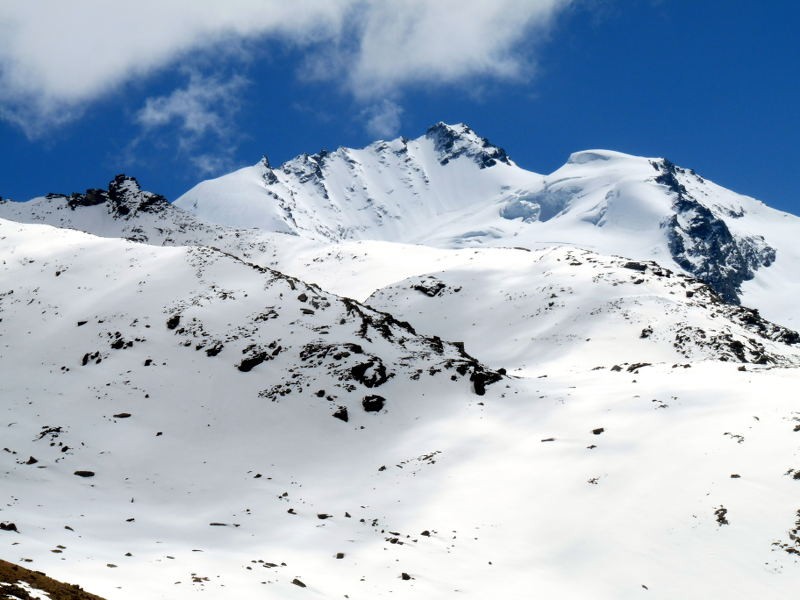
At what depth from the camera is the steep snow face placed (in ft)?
66.7

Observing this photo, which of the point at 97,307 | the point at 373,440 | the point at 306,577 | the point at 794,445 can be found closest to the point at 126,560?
the point at 306,577

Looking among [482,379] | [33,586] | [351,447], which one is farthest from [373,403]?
[33,586]

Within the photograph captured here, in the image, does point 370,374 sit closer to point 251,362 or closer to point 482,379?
point 482,379

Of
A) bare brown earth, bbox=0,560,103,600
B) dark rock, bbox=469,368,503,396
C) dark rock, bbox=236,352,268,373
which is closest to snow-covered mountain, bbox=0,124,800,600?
dark rock, bbox=236,352,268,373

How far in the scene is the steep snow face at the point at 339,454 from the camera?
66.7 feet

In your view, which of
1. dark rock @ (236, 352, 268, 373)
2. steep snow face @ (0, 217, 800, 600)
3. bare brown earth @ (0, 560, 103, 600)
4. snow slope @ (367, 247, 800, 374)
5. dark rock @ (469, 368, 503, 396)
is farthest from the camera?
snow slope @ (367, 247, 800, 374)

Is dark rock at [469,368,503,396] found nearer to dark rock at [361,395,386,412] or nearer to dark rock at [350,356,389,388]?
dark rock at [350,356,389,388]

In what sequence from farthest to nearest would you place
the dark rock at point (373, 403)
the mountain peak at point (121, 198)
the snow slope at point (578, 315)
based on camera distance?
the mountain peak at point (121, 198) → the snow slope at point (578, 315) → the dark rock at point (373, 403)

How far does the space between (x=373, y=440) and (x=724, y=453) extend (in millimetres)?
16424

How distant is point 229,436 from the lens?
3394 cm

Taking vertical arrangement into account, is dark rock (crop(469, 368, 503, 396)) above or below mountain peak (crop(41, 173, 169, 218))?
below

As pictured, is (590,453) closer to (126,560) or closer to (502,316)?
(126,560)

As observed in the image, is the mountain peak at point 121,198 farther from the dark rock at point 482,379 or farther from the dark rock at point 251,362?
the dark rock at point 482,379

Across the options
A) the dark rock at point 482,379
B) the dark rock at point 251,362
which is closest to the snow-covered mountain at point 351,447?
the dark rock at point 251,362
